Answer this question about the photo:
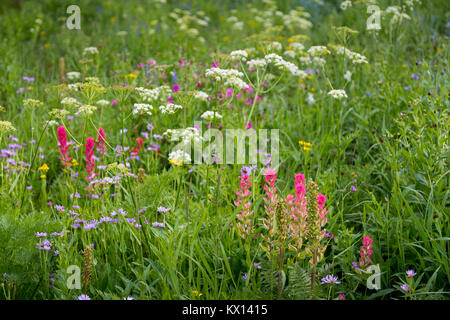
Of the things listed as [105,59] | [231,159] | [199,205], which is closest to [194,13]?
[105,59]

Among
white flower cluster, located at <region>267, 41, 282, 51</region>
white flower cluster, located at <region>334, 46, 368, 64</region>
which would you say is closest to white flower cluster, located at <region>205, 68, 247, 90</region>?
white flower cluster, located at <region>267, 41, 282, 51</region>

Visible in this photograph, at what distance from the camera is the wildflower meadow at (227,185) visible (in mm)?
2318

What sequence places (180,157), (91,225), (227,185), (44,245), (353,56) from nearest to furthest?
(180,157) < (44,245) < (91,225) < (227,185) < (353,56)

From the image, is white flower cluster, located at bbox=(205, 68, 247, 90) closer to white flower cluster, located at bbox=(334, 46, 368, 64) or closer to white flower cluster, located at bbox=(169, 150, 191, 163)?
white flower cluster, located at bbox=(169, 150, 191, 163)

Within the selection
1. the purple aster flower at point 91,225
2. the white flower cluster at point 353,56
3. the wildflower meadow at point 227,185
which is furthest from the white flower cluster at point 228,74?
the white flower cluster at point 353,56

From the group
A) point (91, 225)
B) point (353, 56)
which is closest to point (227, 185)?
point (91, 225)

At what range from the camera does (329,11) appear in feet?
28.3

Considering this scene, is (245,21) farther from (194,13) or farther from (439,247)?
(439,247)

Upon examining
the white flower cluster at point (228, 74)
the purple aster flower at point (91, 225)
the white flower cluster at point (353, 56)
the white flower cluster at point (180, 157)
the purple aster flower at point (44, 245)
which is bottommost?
the purple aster flower at point (44, 245)

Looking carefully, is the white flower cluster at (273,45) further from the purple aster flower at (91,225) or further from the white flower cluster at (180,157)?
the purple aster flower at (91,225)

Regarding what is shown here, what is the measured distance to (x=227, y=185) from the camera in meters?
3.17

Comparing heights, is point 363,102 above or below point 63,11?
below

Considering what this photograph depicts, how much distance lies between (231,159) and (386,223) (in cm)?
122

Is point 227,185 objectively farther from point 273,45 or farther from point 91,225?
point 273,45
